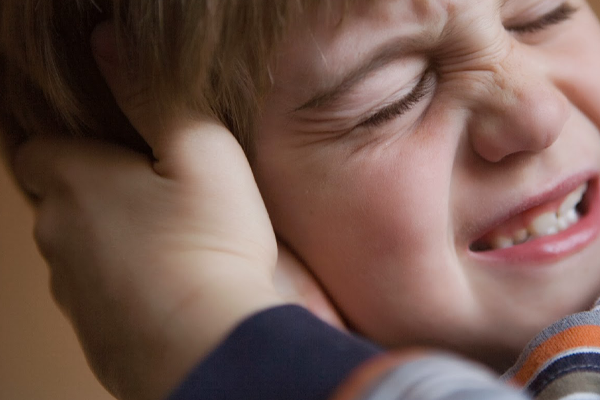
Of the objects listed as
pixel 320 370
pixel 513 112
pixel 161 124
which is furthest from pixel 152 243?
pixel 513 112

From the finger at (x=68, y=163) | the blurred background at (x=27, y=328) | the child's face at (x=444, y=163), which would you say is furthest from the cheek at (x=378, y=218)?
the blurred background at (x=27, y=328)

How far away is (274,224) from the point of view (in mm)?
763

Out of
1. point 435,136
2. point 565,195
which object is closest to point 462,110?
point 435,136

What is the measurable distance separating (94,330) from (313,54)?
0.31 metres

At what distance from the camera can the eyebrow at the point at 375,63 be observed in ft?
2.06

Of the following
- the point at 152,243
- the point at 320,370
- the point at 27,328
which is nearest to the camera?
the point at 320,370

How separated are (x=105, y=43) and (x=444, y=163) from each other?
12.9 inches

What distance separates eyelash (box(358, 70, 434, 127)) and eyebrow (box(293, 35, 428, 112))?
0.04 meters

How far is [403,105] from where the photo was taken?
26.3 inches

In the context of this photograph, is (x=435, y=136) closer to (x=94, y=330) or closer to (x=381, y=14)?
(x=381, y=14)

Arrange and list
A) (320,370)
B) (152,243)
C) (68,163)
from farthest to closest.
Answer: (68,163) → (152,243) → (320,370)

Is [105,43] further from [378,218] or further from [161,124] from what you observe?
[378,218]

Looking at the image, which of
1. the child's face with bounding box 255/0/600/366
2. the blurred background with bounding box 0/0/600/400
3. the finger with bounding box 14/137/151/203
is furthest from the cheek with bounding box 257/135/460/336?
the blurred background with bounding box 0/0/600/400

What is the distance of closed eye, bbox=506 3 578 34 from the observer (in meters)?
0.72
